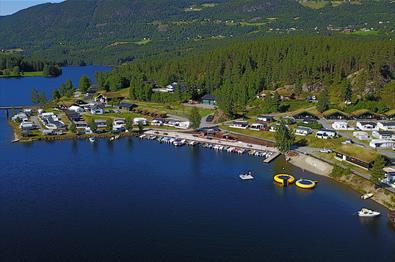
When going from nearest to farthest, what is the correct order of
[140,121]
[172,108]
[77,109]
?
[140,121]
[77,109]
[172,108]

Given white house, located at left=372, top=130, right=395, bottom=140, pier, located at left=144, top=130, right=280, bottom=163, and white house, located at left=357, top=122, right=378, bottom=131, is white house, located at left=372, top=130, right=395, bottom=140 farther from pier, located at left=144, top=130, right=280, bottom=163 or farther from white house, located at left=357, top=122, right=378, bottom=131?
pier, located at left=144, top=130, right=280, bottom=163

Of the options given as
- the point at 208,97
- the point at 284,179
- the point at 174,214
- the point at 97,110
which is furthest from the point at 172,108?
the point at 174,214

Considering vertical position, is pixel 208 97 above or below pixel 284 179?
above

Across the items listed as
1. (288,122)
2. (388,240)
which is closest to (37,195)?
(388,240)

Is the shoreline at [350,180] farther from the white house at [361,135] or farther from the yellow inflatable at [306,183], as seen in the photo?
the white house at [361,135]

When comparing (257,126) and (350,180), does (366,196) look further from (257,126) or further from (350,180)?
(257,126)

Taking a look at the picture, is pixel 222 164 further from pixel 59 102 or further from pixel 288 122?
pixel 59 102

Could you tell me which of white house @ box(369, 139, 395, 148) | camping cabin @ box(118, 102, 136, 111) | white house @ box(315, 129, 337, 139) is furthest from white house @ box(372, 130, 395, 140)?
camping cabin @ box(118, 102, 136, 111)

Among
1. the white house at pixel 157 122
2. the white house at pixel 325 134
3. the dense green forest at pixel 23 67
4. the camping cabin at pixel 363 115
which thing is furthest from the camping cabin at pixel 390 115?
the dense green forest at pixel 23 67
